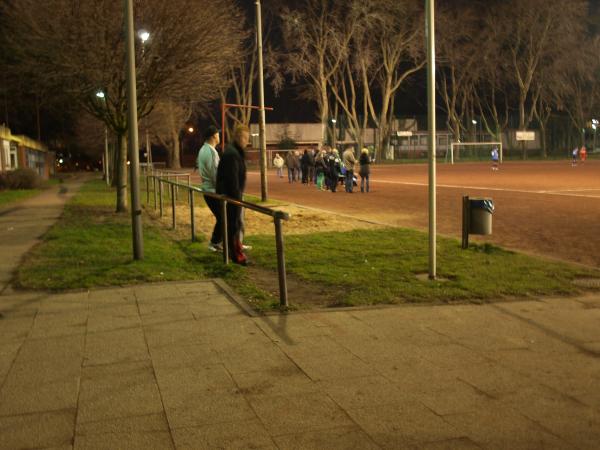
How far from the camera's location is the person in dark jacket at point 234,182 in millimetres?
9797

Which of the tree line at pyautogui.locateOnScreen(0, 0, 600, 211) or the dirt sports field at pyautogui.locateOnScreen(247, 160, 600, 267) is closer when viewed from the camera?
the dirt sports field at pyautogui.locateOnScreen(247, 160, 600, 267)

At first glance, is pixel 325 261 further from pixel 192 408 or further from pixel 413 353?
pixel 192 408

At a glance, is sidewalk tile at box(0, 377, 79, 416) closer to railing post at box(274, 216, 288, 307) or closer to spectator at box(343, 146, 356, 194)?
railing post at box(274, 216, 288, 307)

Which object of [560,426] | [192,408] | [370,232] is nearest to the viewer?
[560,426]

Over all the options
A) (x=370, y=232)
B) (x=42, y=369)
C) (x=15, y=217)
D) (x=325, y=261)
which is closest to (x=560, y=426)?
(x=42, y=369)

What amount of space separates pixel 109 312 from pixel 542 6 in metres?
61.9

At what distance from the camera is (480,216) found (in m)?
10.8

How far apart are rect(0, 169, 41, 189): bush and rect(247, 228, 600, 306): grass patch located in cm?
2352

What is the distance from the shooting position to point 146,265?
9.50m

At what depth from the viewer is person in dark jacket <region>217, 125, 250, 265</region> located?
9797 mm

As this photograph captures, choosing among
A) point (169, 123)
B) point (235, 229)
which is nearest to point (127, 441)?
point (235, 229)

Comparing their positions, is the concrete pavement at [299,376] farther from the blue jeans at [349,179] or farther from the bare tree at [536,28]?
the bare tree at [536,28]

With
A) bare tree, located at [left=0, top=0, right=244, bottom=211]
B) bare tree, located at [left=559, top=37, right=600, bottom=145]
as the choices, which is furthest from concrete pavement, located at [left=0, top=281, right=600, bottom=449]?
bare tree, located at [left=559, top=37, right=600, bottom=145]

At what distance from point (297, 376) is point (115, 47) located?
541 inches
